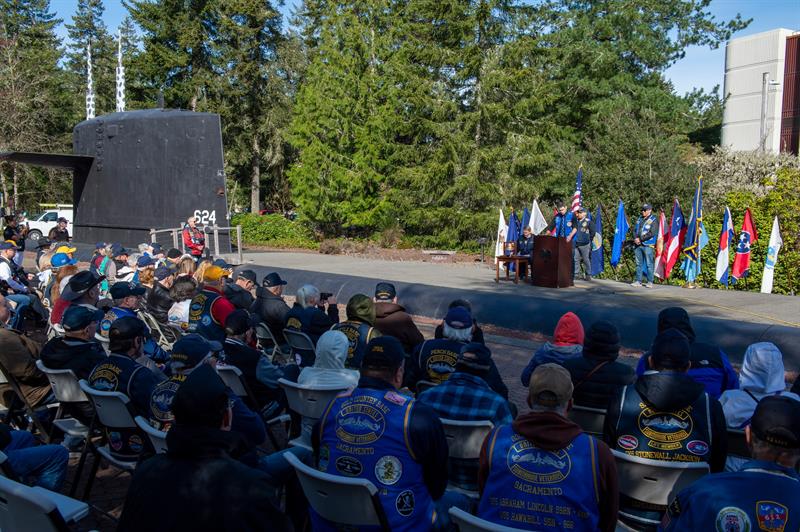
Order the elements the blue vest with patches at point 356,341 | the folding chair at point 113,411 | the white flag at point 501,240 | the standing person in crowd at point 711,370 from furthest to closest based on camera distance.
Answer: the white flag at point 501,240 < the blue vest with patches at point 356,341 < the standing person in crowd at point 711,370 < the folding chair at point 113,411

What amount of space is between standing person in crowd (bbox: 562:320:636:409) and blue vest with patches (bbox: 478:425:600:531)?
1.58m

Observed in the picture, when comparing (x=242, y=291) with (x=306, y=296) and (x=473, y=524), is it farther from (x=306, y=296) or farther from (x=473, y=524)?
(x=473, y=524)

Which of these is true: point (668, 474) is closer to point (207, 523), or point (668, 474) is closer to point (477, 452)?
point (477, 452)

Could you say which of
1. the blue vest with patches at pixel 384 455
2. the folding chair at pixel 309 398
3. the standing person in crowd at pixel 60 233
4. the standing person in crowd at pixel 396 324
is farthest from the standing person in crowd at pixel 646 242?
the standing person in crowd at pixel 60 233

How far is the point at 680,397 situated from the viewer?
3318mm

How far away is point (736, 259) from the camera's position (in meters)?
14.9

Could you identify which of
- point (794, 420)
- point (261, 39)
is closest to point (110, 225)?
point (794, 420)

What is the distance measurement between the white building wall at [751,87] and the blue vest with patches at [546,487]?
46.0 metres

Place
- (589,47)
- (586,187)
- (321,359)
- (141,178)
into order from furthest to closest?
(589,47) → (586,187) → (141,178) → (321,359)

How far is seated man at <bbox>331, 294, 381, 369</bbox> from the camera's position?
5.65 metres

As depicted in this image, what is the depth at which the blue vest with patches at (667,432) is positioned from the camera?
A: 3.34 metres

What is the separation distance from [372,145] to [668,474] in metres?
27.6

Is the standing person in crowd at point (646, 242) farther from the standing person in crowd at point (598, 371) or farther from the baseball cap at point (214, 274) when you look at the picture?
the standing person in crowd at point (598, 371)

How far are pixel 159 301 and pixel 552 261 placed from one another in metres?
8.64
